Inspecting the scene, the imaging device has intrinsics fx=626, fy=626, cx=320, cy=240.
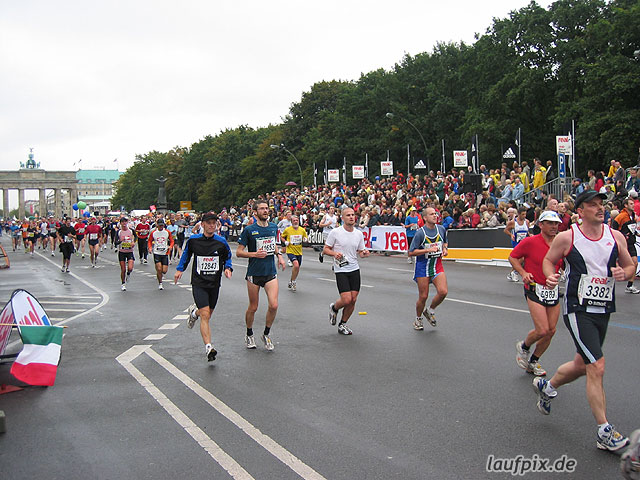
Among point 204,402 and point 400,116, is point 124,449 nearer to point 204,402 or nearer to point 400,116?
point 204,402

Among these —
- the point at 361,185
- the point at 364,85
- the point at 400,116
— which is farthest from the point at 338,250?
the point at 364,85

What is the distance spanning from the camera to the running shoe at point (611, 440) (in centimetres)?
446

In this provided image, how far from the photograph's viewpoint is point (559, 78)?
141ft

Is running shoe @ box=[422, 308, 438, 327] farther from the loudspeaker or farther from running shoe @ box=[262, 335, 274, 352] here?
the loudspeaker

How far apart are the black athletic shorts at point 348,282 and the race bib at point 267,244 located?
135 cm

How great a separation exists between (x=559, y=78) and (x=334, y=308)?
3897 cm

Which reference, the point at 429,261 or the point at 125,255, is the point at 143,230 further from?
the point at 429,261

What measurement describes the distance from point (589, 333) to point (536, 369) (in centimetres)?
203

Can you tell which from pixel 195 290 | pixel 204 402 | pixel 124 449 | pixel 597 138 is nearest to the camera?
pixel 124 449

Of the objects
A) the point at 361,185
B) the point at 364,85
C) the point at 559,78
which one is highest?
the point at 364,85

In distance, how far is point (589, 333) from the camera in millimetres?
4773

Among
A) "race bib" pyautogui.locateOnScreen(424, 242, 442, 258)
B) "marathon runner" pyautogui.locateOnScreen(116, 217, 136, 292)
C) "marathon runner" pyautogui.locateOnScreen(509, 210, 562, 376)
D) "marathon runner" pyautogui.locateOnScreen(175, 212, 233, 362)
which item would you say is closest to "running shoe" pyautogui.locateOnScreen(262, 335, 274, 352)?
"marathon runner" pyautogui.locateOnScreen(175, 212, 233, 362)

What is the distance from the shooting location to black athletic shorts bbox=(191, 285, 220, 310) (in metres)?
8.01

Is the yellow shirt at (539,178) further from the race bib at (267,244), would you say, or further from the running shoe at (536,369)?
the running shoe at (536,369)
